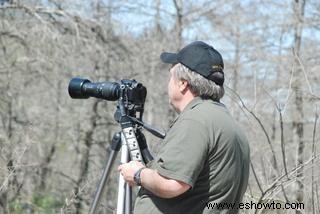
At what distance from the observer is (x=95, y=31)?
11234 mm

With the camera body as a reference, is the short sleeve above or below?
below

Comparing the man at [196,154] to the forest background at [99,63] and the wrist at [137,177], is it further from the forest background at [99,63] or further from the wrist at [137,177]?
the forest background at [99,63]

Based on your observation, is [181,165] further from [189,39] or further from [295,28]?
[189,39]

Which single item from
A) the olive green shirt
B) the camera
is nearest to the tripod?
the camera

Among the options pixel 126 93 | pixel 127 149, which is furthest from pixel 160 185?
pixel 126 93

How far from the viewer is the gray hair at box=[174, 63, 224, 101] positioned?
2.33m

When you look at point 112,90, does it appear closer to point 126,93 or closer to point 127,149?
point 126,93

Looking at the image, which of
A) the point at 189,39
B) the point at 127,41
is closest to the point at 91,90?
the point at 127,41

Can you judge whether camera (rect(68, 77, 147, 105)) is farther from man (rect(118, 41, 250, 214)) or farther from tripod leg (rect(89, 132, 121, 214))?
man (rect(118, 41, 250, 214))

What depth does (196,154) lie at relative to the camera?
2.16 metres

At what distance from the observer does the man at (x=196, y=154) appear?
7.11 ft

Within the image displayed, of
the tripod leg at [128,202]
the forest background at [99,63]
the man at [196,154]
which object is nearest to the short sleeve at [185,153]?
the man at [196,154]

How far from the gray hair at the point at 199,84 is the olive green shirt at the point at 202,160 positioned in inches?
1.1

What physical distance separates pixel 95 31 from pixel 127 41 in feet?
4.12
